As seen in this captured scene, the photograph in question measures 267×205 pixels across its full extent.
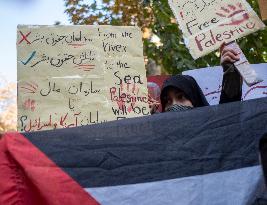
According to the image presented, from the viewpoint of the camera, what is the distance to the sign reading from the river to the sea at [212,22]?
306 centimetres

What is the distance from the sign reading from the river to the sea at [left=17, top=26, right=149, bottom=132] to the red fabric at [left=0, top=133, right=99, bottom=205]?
678 millimetres

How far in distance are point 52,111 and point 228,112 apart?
1.13 m

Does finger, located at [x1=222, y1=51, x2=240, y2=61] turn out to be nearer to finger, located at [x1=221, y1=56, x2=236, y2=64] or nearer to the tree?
finger, located at [x1=221, y1=56, x2=236, y2=64]

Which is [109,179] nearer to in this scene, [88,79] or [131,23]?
[88,79]

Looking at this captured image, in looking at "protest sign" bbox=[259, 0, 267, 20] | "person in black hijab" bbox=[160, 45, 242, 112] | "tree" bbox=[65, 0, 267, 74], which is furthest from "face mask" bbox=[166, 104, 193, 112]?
"tree" bbox=[65, 0, 267, 74]

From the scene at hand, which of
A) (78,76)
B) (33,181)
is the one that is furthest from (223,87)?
(33,181)

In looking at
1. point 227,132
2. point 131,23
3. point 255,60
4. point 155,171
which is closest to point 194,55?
point 227,132

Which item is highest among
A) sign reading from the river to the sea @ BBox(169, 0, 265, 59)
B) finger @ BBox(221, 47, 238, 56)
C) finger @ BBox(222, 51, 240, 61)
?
sign reading from the river to the sea @ BBox(169, 0, 265, 59)

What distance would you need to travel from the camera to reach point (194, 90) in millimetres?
3088

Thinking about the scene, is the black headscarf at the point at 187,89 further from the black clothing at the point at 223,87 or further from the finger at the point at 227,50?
the finger at the point at 227,50

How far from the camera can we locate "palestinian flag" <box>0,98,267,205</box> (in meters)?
2.23

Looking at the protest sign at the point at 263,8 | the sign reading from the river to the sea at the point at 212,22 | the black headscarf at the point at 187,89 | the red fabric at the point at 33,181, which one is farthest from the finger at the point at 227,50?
the red fabric at the point at 33,181

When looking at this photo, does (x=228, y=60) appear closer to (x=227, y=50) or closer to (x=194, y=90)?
(x=227, y=50)

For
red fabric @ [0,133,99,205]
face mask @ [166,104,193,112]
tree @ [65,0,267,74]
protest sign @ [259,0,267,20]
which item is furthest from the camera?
tree @ [65,0,267,74]
